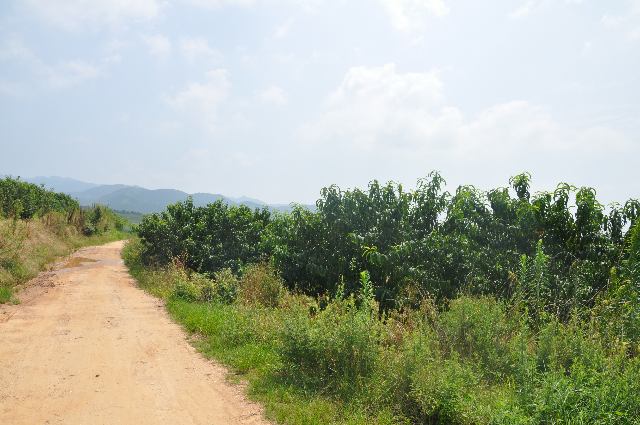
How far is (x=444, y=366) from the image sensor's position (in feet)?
15.5

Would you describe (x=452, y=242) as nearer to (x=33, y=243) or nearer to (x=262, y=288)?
(x=262, y=288)

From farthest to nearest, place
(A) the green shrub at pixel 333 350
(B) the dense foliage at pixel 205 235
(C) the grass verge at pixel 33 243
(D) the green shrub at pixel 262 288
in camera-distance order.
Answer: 1. (B) the dense foliage at pixel 205 235
2. (C) the grass verge at pixel 33 243
3. (D) the green shrub at pixel 262 288
4. (A) the green shrub at pixel 333 350

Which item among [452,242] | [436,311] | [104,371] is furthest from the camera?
[452,242]

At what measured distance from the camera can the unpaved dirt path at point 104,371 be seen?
4.43 metres

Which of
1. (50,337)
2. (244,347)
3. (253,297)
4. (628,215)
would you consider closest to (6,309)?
(50,337)

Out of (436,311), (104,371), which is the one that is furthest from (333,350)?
(104,371)

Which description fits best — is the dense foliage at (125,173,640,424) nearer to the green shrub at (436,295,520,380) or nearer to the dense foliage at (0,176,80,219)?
the green shrub at (436,295,520,380)

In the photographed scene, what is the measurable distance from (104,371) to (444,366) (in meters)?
5.21

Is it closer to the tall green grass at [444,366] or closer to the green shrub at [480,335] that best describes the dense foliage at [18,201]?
the tall green grass at [444,366]

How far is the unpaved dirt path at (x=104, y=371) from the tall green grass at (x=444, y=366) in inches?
23.0

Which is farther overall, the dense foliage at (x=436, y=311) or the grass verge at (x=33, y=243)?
the grass verge at (x=33, y=243)

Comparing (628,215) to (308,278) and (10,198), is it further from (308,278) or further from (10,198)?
(10,198)

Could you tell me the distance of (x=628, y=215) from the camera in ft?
26.0

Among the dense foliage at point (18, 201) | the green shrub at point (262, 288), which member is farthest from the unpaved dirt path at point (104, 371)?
the dense foliage at point (18, 201)
